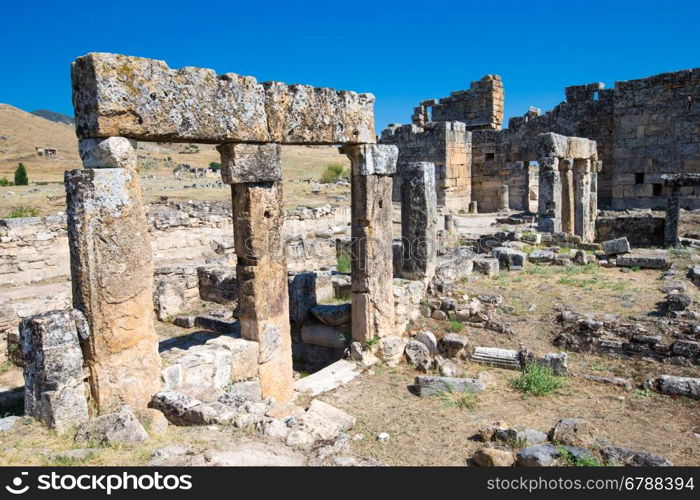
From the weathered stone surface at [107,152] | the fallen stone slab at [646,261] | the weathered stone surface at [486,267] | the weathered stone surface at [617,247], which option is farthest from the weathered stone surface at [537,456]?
the weathered stone surface at [617,247]

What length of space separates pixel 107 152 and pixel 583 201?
16.3 metres

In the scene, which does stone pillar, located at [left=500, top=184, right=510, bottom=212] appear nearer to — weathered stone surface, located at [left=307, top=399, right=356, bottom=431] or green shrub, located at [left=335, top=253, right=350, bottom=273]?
green shrub, located at [left=335, top=253, right=350, bottom=273]

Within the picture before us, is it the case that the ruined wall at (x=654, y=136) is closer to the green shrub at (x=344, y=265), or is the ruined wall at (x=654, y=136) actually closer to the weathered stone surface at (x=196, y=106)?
the green shrub at (x=344, y=265)

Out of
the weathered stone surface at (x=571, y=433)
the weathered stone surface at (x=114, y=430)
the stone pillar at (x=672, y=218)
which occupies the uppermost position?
the stone pillar at (x=672, y=218)

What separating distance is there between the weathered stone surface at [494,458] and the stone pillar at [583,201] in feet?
45.9

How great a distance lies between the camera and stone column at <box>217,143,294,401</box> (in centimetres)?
668

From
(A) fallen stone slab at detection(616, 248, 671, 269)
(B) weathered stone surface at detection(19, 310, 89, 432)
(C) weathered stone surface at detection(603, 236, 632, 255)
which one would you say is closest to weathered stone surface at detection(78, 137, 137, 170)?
(B) weathered stone surface at detection(19, 310, 89, 432)

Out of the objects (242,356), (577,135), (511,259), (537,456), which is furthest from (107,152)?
(577,135)

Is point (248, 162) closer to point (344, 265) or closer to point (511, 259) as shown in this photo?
point (344, 265)

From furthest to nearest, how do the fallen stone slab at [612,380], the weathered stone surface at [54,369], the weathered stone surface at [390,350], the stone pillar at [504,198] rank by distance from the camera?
the stone pillar at [504,198] < the weathered stone surface at [390,350] < the fallen stone slab at [612,380] < the weathered stone surface at [54,369]

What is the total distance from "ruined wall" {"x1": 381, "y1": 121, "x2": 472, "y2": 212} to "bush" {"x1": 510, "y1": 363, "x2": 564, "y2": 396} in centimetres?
1630

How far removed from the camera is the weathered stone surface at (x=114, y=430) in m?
4.78
